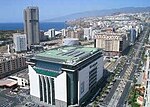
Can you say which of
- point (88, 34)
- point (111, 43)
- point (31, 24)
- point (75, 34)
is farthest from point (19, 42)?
point (88, 34)

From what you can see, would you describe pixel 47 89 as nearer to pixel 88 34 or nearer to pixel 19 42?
pixel 19 42

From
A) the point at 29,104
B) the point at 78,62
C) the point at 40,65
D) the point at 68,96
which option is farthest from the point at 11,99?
the point at 78,62

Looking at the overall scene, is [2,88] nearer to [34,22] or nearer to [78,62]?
[78,62]

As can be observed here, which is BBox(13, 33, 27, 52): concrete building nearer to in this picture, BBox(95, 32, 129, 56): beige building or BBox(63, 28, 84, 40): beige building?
BBox(95, 32, 129, 56): beige building

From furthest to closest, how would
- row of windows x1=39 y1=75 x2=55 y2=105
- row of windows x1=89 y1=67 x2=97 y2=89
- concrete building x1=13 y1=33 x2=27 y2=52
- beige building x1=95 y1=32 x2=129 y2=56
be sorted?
1. concrete building x1=13 y1=33 x2=27 y2=52
2. beige building x1=95 y1=32 x2=129 y2=56
3. row of windows x1=89 y1=67 x2=97 y2=89
4. row of windows x1=39 y1=75 x2=55 y2=105

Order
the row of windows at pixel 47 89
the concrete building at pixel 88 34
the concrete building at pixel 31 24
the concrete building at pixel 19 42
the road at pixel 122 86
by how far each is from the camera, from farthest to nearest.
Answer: the concrete building at pixel 88 34 → the concrete building at pixel 31 24 → the concrete building at pixel 19 42 → the road at pixel 122 86 → the row of windows at pixel 47 89

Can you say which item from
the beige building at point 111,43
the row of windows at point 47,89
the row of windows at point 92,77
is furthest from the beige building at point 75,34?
the row of windows at point 47,89

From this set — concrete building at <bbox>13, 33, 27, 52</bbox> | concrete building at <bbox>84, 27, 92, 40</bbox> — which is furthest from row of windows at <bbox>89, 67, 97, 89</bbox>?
concrete building at <bbox>84, 27, 92, 40</bbox>

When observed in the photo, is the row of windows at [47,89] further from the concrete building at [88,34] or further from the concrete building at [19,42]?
the concrete building at [88,34]
